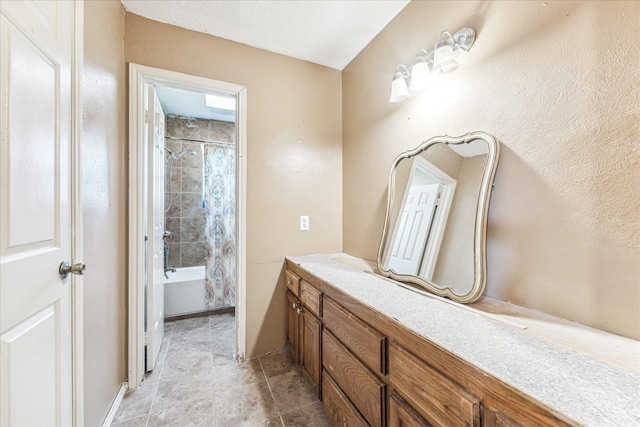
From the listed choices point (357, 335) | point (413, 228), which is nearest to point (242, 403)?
point (357, 335)

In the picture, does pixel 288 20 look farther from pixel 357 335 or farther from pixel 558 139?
pixel 357 335

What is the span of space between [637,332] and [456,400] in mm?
596

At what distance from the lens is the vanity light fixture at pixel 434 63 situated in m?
1.21

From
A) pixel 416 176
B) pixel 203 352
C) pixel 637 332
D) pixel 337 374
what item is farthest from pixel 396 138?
pixel 203 352

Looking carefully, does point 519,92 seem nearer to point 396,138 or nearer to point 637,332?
point 396,138

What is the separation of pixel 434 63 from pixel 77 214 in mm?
1779

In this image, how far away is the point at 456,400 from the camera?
0.67 m

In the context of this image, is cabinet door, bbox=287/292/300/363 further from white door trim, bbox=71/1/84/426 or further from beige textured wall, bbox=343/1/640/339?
beige textured wall, bbox=343/1/640/339

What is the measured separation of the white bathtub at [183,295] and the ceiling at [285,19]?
2408 millimetres

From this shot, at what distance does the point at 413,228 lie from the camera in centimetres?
144

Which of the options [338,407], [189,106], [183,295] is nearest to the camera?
[338,407]

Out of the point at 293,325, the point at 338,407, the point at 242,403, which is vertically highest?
the point at 293,325

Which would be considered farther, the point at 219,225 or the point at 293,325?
the point at 219,225

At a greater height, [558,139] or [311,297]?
[558,139]
